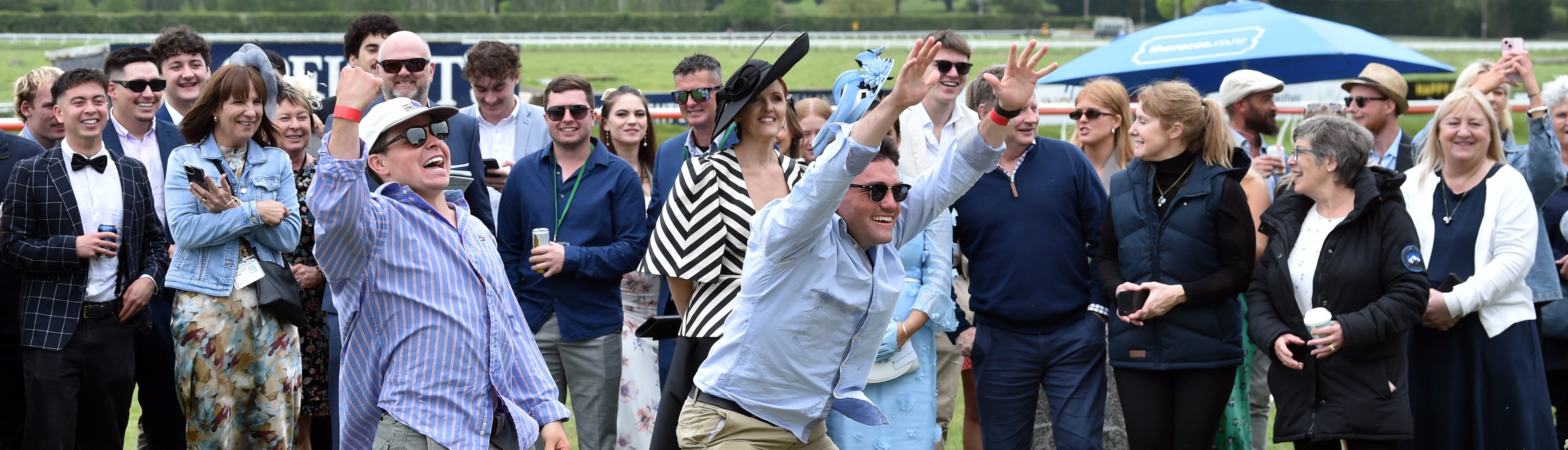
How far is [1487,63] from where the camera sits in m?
7.07

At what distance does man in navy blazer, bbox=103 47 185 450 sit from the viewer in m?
5.40

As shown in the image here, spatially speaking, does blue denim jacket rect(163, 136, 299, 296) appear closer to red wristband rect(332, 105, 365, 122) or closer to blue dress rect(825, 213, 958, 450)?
red wristband rect(332, 105, 365, 122)

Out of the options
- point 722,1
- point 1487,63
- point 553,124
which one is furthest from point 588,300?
point 722,1

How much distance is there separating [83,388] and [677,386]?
2.81m

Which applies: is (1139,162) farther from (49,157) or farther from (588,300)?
(49,157)

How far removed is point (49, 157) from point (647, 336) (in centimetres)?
288

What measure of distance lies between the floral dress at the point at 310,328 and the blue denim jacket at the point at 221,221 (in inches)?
7.3

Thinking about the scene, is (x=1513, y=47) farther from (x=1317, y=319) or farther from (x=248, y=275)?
(x=248, y=275)

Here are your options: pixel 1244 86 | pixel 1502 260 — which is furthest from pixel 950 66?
pixel 1502 260

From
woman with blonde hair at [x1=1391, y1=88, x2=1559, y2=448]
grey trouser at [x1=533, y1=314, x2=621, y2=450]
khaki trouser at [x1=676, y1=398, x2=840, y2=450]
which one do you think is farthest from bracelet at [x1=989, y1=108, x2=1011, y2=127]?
woman with blonde hair at [x1=1391, y1=88, x2=1559, y2=448]

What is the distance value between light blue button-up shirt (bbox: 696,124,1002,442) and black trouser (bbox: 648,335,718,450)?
60 cm

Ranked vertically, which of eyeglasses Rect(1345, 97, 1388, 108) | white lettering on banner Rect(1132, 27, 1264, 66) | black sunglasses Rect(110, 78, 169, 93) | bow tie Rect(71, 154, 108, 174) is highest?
white lettering on banner Rect(1132, 27, 1264, 66)

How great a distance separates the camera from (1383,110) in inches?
273

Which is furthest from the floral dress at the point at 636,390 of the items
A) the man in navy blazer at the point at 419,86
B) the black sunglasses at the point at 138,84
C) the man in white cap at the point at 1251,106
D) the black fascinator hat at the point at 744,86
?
the man in white cap at the point at 1251,106
